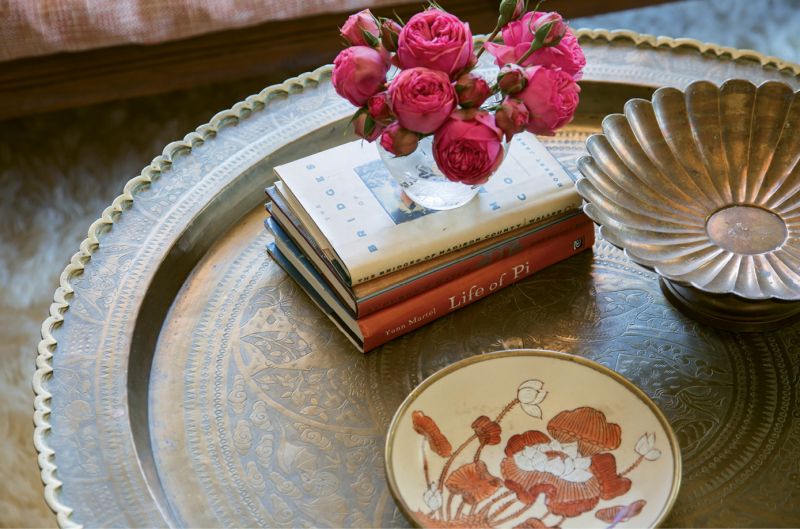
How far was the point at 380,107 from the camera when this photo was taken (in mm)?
727

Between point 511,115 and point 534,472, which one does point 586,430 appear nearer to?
point 534,472

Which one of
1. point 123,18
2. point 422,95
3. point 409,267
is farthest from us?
point 123,18

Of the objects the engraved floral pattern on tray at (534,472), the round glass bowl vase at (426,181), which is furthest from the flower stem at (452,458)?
the round glass bowl vase at (426,181)

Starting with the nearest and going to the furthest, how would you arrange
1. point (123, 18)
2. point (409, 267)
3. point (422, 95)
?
1. point (422, 95)
2. point (409, 267)
3. point (123, 18)

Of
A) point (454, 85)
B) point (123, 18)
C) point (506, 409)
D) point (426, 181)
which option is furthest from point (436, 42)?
point (123, 18)

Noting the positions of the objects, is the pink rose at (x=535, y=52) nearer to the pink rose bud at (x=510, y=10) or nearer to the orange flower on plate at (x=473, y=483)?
the pink rose bud at (x=510, y=10)

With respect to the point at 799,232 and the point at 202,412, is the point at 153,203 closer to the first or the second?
the point at 202,412

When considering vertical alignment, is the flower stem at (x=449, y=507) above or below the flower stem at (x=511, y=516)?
above

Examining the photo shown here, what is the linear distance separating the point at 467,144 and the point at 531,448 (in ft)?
0.82

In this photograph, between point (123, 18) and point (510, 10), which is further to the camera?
point (123, 18)

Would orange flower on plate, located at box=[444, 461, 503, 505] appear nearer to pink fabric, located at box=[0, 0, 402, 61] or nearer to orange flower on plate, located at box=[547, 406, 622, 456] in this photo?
orange flower on plate, located at box=[547, 406, 622, 456]

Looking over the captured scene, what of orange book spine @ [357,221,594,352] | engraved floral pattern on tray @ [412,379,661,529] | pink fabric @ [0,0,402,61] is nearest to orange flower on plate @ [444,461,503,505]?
engraved floral pattern on tray @ [412,379,661,529]

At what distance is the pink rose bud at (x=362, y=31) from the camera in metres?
0.75

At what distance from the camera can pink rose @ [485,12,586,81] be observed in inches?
29.3
